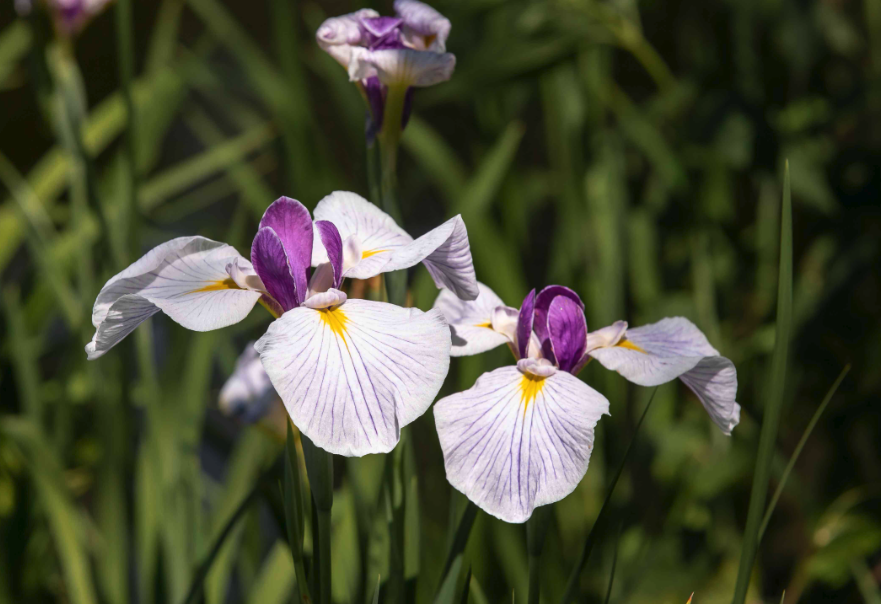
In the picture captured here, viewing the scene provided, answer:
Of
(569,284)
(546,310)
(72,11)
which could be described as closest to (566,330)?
(546,310)

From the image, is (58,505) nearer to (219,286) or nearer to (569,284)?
(219,286)

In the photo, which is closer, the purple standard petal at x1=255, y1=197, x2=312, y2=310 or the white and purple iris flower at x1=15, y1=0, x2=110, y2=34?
the purple standard petal at x1=255, y1=197, x2=312, y2=310

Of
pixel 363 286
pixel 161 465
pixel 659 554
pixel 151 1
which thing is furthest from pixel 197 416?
pixel 151 1

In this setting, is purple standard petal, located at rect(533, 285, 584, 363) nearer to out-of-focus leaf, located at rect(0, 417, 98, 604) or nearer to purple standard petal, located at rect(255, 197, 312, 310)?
purple standard petal, located at rect(255, 197, 312, 310)

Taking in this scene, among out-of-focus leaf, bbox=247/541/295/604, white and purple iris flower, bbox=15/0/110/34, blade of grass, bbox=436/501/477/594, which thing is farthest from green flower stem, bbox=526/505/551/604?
white and purple iris flower, bbox=15/0/110/34

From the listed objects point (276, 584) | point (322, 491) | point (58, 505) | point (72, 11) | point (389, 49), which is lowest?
point (276, 584)

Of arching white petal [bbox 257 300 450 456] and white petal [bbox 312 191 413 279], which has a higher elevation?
white petal [bbox 312 191 413 279]
